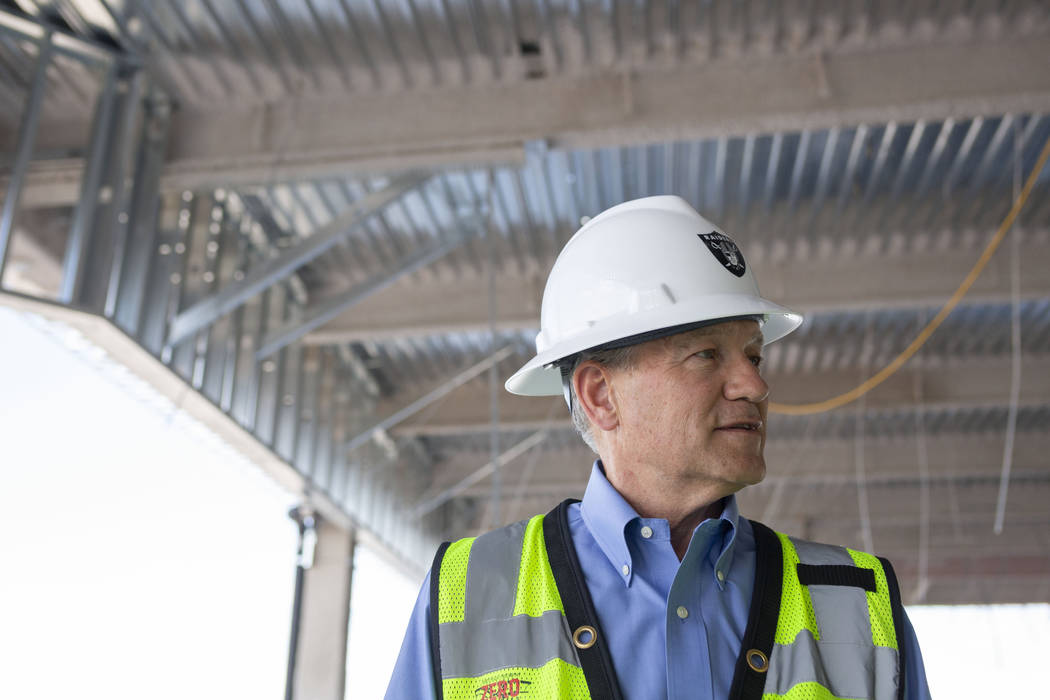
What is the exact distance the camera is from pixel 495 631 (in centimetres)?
220

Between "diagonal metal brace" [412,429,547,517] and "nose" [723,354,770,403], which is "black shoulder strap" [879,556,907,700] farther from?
"diagonal metal brace" [412,429,547,517]

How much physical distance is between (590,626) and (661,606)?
168mm

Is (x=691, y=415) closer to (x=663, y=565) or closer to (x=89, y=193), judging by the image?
(x=663, y=565)

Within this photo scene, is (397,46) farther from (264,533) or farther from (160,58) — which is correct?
(264,533)

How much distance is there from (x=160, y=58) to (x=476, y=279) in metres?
4.59

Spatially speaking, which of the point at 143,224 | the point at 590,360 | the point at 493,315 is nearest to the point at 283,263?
the point at 143,224

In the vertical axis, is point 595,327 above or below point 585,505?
above

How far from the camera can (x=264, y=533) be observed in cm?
1313

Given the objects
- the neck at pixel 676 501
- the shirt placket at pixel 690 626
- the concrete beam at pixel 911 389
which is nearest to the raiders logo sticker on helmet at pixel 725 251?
the neck at pixel 676 501

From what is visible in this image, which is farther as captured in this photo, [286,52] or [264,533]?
[264,533]

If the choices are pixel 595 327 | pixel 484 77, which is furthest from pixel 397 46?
pixel 595 327

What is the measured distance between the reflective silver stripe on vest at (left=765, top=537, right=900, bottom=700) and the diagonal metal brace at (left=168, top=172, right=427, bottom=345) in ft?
23.5

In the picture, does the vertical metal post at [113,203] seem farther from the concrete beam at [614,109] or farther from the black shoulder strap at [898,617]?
the black shoulder strap at [898,617]

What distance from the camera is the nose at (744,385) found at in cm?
235
